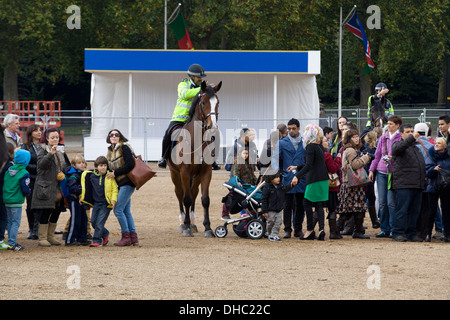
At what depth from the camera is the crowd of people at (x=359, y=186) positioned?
1157cm

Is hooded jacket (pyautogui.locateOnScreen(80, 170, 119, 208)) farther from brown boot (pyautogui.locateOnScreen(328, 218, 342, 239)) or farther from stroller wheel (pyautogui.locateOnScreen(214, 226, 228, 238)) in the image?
brown boot (pyautogui.locateOnScreen(328, 218, 342, 239))

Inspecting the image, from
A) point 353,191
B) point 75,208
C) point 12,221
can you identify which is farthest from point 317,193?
point 12,221

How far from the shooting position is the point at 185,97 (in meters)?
12.3

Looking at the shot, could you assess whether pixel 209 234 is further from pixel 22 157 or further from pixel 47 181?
pixel 22 157

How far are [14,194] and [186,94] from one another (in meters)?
3.09

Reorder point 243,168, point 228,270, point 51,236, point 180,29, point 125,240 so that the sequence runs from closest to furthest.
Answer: point 228,270, point 125,240, point 51,236, point 243,168, point 180,29

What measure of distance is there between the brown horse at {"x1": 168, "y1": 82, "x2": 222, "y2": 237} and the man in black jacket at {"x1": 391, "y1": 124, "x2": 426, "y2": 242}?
2.73m

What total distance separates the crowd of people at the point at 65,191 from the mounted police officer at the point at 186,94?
154 cm

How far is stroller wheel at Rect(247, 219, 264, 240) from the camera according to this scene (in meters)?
11.9

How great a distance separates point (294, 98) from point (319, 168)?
19.1m

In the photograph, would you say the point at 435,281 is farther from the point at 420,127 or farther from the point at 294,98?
the point at 294,98

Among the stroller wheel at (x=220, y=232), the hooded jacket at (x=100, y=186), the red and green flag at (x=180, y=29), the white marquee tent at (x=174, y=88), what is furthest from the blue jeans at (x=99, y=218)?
the red and green flag at (x=180, y=29)

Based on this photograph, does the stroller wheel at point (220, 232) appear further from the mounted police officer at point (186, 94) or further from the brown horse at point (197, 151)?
the mounted police officer at point (186, 94)

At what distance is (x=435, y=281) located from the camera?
8.35 meters
